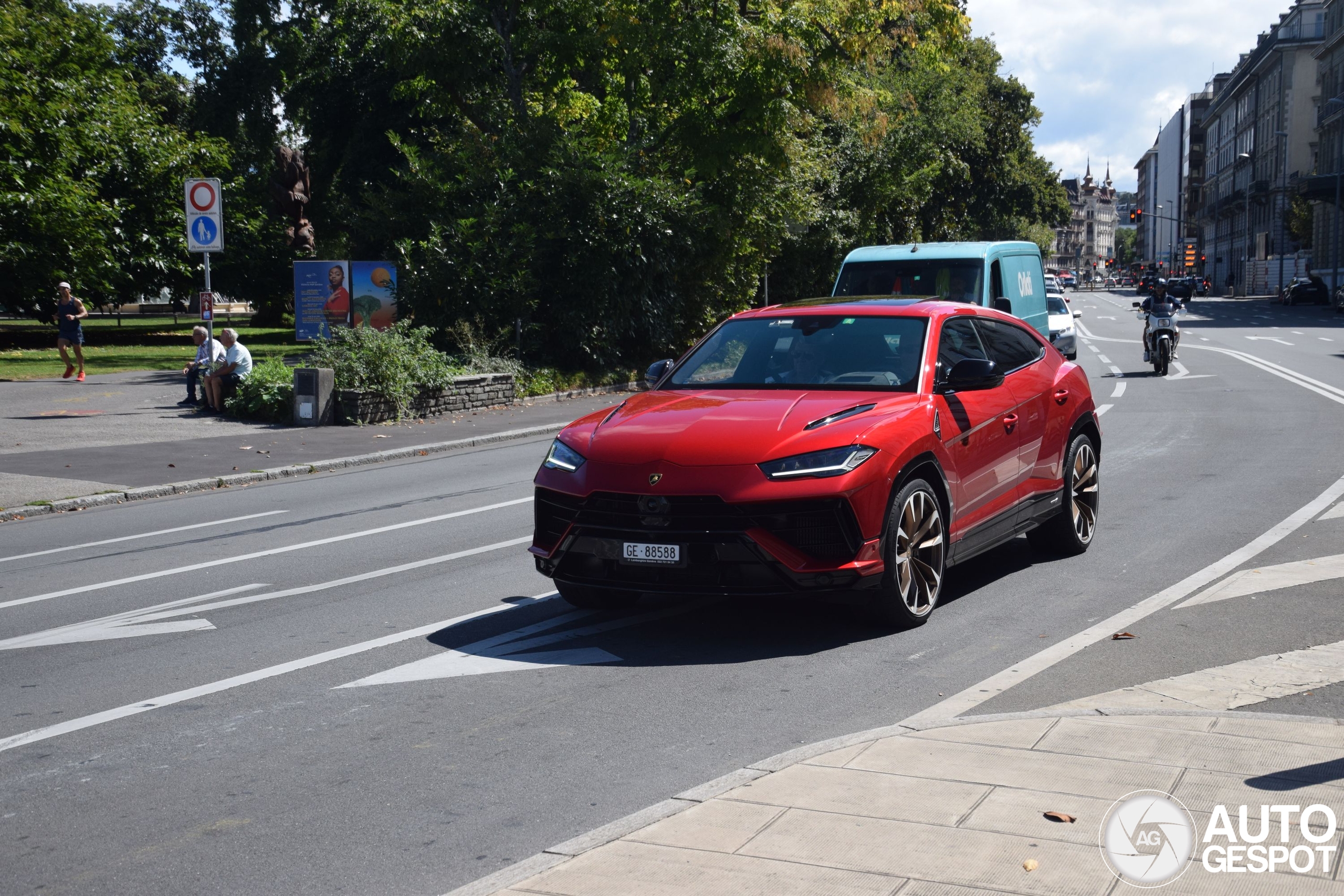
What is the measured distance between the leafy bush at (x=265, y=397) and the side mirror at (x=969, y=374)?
1337 cm

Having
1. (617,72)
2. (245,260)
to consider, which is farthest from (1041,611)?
(245,260)

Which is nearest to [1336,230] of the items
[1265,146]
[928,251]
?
[1265,146]

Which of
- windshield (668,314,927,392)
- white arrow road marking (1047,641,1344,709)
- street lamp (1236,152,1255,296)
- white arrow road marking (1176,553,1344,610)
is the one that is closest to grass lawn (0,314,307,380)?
windshield (668,314,927,392)

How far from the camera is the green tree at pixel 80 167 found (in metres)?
30.7

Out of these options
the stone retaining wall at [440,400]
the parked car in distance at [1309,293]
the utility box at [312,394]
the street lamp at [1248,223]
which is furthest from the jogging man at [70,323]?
the street lamp at [1248,223]

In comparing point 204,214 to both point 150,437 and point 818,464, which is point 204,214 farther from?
point 818,464

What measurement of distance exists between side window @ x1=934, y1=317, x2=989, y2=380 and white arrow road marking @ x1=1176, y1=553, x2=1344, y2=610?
71.0 inches

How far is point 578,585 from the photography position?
7086mm

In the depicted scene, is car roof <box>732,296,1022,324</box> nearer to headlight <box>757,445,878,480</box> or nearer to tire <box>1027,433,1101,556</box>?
tire <box>1027,433,1101,556</box>

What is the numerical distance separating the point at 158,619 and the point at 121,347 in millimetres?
30232

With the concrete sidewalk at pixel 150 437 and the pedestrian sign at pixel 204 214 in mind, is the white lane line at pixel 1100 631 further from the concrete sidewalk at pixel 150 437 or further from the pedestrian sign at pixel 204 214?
the pedestrian sign at pixel 204 214

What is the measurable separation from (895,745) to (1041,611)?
2768mm

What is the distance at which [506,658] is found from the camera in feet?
21.0

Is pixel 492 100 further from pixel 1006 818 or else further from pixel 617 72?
pixel 1006 818
